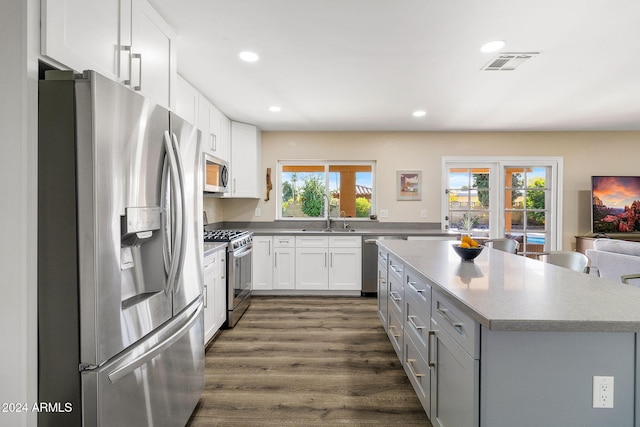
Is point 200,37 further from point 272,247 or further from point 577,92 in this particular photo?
point 577,92

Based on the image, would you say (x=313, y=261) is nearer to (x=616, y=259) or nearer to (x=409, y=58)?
(x=409, y=58)

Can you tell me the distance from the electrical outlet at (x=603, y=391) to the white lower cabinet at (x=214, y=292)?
2.51m

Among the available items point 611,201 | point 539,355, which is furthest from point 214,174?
point 611,201

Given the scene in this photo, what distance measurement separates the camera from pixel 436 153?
17.1 feet

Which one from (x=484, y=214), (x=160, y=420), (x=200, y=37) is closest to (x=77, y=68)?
(x=200, y=37)

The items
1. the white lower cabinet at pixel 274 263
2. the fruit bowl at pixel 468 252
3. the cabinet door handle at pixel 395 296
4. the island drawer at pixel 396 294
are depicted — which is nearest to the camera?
the fruit bowl at pixel 468 252

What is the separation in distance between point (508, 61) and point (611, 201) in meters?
3.69

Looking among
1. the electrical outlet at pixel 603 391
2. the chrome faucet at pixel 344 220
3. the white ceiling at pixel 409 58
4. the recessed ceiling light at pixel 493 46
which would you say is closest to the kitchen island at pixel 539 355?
the electrical outlet at pixel 603 391

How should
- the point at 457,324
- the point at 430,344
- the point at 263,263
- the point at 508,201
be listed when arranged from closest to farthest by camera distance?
the point at 457,324, the point at 430,344, the point at 263,263, the point at 508,201

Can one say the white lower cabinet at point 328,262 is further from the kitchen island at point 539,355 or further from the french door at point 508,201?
the kitchen island at point 539,355

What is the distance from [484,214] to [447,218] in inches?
22.3

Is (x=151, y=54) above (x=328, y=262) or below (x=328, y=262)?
above

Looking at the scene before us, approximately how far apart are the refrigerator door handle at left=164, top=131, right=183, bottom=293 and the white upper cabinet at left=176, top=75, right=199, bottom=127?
150 centimetres

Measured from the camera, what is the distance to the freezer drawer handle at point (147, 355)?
4.13ft
